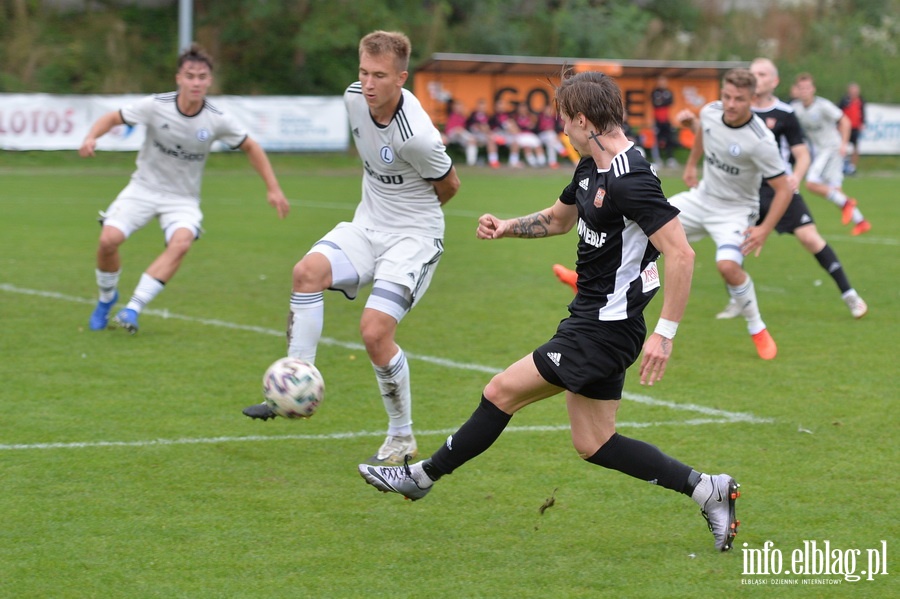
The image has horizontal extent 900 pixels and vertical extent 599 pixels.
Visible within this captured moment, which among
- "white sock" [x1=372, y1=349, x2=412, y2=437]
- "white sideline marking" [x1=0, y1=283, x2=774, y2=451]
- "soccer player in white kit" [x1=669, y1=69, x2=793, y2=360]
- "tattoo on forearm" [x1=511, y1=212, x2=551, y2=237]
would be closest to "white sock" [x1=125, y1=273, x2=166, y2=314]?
"white sideline marking" [x1=0, y1=283, x2=774, y2=451]

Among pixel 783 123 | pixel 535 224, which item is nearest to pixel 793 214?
pixel 783 123

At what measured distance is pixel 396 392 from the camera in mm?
5625

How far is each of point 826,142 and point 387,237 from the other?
11.5 m

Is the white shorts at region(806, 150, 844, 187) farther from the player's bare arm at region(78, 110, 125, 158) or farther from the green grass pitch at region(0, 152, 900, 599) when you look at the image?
the player's bare arm at region(78, 110, 125, 158)

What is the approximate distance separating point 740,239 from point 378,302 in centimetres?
386

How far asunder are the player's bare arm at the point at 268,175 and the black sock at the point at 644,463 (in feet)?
13.3

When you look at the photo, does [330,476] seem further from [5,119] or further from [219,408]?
Answer: [5,119]

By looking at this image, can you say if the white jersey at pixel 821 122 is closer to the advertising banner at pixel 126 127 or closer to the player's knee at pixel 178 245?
the player's knee at pixel 178 245

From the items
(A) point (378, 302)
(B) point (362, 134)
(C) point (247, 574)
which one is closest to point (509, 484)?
(A) point (378, 302)

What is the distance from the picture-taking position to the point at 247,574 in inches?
165

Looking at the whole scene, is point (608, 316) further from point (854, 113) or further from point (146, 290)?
point (854, 113)

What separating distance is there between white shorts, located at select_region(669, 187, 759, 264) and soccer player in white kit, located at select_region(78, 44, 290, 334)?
326 cm

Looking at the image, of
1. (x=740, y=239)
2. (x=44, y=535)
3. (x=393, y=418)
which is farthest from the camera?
(x=740, y=239)

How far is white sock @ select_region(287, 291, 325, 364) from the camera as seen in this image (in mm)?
5629
